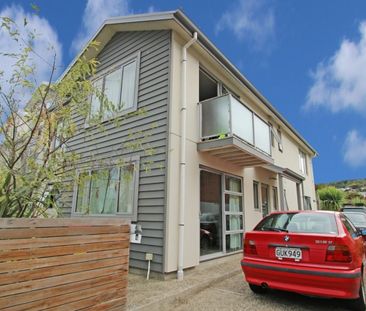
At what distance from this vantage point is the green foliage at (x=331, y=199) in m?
22.4

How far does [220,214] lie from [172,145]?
2.89 metres

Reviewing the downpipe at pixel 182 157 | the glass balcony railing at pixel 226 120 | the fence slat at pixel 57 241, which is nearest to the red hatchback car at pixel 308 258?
the downpipe at pixel 182 157

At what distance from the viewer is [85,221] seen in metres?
3.20

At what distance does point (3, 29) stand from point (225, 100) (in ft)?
17.1

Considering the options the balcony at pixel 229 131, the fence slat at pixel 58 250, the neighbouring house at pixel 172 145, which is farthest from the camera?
the balcony at pixel 229 131

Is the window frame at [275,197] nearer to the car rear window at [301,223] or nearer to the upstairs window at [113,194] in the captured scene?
the upstairs window at [113,194]

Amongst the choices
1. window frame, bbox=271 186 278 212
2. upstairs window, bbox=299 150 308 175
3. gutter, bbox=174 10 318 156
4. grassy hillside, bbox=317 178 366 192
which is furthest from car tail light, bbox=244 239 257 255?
grassy hillside, bbox=317 178 366 192

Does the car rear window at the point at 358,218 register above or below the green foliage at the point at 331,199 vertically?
below

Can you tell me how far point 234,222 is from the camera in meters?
8.74

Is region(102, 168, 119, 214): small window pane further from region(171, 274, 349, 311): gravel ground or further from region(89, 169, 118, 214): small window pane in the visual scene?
region(171, 274, 349, 311): gravel ground

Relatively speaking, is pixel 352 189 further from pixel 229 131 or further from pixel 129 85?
pixel 129 85

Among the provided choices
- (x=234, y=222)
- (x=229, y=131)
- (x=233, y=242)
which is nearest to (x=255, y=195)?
(x=234, y=222)

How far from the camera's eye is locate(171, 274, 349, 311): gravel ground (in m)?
4.28

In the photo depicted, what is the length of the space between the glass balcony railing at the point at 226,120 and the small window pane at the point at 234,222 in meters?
2.35
